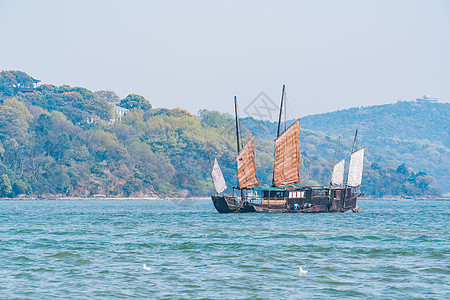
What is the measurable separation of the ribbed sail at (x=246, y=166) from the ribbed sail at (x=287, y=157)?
3.37 meters

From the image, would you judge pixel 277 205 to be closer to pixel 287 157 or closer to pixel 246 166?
pixel 246 166

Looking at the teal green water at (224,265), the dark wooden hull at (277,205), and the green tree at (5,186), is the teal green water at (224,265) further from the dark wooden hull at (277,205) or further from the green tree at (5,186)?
the green tree at (5,186)

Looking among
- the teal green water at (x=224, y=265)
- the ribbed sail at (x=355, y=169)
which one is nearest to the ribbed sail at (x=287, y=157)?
the ribbed sail at (x=355, y=169)

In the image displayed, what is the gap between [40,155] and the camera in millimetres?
191750

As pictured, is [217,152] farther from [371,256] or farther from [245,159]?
[371,256]

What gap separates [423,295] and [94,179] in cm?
16915

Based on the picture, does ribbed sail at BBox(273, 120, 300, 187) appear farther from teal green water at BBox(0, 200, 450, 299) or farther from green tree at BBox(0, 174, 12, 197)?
green tree at BBox(0, 174, 12, 197)

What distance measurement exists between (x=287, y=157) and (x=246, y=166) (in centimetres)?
571

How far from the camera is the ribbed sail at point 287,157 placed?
265 ft

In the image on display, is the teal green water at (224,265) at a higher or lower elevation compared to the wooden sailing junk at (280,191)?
lower

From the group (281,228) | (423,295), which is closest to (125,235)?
(281,228)

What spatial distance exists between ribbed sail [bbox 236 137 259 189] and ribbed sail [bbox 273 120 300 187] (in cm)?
337

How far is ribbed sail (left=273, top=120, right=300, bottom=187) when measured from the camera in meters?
80.8

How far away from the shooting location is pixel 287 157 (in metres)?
81.6
